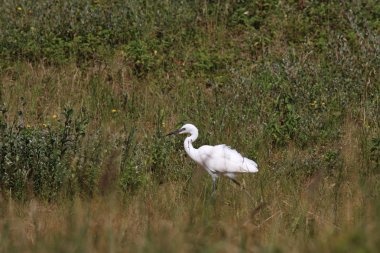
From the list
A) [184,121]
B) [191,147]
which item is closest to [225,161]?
[191,147]

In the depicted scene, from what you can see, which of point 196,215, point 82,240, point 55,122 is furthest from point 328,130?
point 82,240

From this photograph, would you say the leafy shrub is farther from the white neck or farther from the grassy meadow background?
the white neck

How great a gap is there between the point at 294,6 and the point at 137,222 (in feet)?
21.5

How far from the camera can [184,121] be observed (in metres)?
9.30

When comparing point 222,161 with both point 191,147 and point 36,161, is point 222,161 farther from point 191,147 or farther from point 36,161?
point 36,161

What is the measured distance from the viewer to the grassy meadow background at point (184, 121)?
554cm

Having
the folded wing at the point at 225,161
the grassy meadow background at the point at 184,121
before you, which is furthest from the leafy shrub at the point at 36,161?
the folded wing at the point at 225,161

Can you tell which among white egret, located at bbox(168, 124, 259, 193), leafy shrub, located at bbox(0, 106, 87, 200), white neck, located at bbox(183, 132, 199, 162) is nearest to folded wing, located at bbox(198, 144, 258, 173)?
white egret, located at bbox(168, 124, 259, 193)

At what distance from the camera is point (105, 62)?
10758 mm

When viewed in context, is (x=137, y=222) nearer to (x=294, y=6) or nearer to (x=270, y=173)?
(x=270, y=173)

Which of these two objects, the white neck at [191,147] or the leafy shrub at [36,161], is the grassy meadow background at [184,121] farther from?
the white neck at [191,147]

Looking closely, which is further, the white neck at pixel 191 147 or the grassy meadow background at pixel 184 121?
the white neck at pixel 191 147

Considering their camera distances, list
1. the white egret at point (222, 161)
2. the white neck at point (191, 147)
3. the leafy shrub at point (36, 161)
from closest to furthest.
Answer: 1. the leafy shrub at point (36, 161)
2. the white egret at point (222, 161)
3. the white neck at point (191, 147)

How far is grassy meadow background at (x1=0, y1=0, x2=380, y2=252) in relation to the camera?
554 cm
